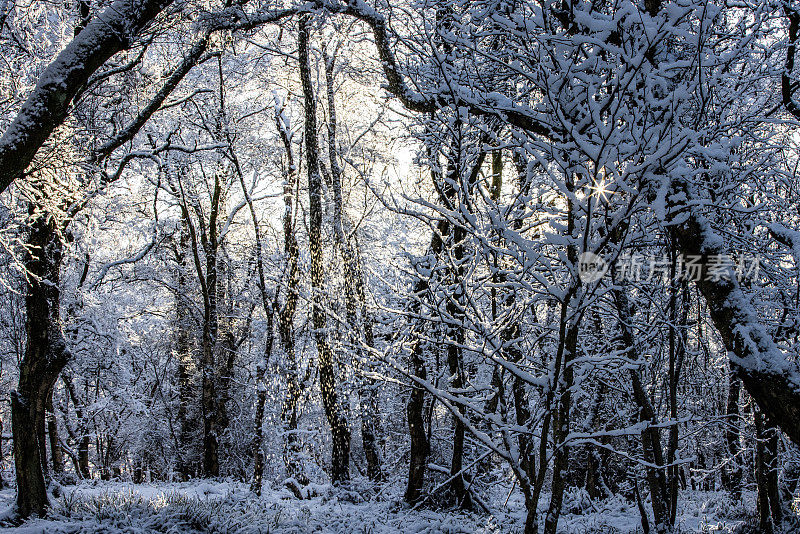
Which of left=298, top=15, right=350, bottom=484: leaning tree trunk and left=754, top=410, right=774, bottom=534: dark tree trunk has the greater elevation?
left=298, top=15, right=350, bottom=484: leaning tree trunk

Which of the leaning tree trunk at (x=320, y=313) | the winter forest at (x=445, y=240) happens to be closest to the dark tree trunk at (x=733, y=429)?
the winter forest at (x=445, y=240)

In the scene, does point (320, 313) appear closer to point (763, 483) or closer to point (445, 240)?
point (445, 240)

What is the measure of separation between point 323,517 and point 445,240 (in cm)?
445

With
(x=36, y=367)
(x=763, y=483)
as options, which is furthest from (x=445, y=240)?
(x=763, y=483)

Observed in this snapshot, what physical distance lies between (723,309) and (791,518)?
18.2 ft

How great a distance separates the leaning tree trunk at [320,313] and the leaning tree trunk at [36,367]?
388 centimetres

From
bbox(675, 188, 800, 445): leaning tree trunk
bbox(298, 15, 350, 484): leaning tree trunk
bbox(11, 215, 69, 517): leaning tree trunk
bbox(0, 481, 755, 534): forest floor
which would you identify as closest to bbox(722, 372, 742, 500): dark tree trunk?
bbox(0, 481, 755, 534): forest floor

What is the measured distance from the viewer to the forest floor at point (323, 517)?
5309 mm

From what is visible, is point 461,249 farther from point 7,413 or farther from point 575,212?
point 7,413

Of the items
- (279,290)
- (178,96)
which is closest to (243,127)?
(178,96)

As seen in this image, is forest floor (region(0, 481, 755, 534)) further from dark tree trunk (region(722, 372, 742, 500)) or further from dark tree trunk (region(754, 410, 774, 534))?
dark tree trunk (region(722, 372, 742, 500))

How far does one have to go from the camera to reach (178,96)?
38.0 ft

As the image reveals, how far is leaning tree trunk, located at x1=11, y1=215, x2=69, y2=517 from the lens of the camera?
6316mm

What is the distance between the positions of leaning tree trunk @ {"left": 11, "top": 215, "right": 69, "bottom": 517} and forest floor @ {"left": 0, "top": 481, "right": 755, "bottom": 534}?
485 mm
